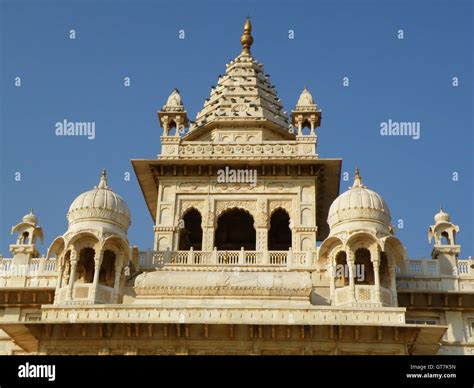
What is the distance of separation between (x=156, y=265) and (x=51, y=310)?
5624 mm

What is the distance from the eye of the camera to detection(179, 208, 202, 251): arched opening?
3681cm

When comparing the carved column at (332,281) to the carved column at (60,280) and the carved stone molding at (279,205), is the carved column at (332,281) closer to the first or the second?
the carved stone molding at (279,205)

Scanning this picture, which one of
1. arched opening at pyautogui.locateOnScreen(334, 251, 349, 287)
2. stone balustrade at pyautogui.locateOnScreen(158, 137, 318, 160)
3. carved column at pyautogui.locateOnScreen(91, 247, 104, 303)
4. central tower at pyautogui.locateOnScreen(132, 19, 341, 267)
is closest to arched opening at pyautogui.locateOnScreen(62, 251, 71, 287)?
carved column at pyautogui.locateOnScreen(91, 247, 104, 303)

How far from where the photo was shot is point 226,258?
31.6 meters

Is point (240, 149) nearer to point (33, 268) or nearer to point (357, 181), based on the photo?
point (357, 181)

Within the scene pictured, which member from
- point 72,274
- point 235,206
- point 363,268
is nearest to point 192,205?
point 235,206

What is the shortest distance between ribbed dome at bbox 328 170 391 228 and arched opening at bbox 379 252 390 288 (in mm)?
1286

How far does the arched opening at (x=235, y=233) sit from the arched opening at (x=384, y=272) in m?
10.5

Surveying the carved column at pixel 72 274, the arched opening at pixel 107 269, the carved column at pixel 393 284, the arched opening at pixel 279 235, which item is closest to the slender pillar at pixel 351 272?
the carved column at pixel 393 284

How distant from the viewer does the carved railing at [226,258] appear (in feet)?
102

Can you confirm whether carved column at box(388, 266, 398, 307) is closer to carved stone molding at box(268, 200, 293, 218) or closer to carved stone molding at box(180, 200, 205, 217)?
carved stone molding at box(268, 200, 293, 218)

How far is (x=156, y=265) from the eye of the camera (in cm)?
3153
